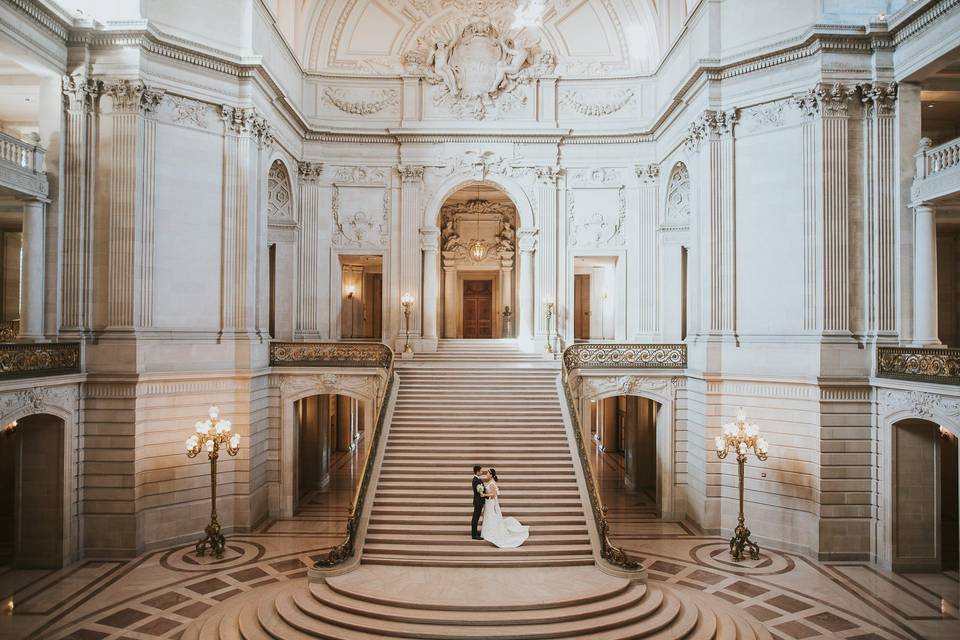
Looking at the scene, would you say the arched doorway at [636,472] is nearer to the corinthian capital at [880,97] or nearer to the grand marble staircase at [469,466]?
the grand marble staircase at [469,466]

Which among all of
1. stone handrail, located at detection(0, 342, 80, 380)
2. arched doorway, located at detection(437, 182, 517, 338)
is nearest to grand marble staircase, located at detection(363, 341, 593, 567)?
stone handrail, located at detection(0, 342, 80, 380)

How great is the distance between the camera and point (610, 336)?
24984mm

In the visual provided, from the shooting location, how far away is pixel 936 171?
43.9ft

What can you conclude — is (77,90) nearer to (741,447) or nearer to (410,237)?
(410,237)

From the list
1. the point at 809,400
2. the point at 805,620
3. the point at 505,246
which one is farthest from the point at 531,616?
the point at 505,246

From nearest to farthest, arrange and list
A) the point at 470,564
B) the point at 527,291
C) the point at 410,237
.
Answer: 1. the point at 470,564
2. the point at 410,237
3. the point at 527,291

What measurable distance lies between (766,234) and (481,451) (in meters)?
8.24

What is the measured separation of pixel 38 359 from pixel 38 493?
295 cm

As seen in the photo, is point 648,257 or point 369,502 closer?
point 369,502

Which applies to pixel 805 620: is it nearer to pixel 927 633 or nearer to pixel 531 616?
pixel 927 633

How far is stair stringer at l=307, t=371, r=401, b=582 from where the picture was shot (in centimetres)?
1157

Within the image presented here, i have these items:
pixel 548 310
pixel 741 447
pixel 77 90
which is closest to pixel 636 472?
pixel 548 310

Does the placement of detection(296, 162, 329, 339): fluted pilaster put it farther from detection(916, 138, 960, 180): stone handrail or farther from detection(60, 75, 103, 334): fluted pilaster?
detection(916, 138, 960, 180): stone handrail

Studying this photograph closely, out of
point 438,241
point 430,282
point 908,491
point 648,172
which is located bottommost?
point 908,491
